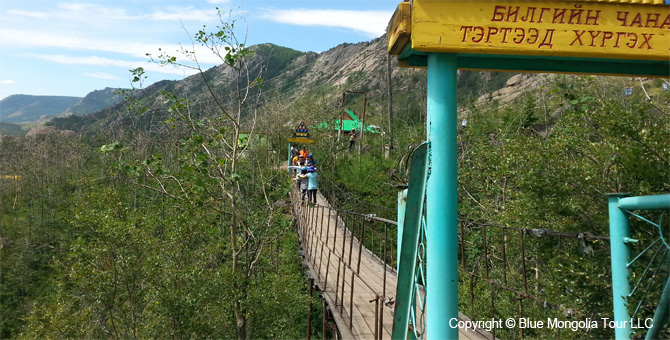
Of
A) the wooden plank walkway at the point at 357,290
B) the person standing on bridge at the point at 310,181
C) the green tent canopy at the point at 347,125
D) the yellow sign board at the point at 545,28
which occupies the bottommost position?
A: the wooden plank walkway at the point at 357,290

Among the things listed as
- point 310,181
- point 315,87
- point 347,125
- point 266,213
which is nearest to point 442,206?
point 266,213

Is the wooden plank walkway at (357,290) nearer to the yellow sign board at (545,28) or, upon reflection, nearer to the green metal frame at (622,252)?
the green metal frame at (622,252)

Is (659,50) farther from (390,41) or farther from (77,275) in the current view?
(77,275)

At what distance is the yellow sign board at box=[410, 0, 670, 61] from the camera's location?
162cm

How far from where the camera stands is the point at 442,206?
1579mm

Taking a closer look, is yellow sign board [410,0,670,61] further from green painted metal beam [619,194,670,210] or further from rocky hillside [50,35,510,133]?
rocky hillside [50,35,510,133]

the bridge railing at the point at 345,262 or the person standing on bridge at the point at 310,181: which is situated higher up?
the person standing on bridge at the point at 310,181

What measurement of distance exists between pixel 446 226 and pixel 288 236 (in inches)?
477

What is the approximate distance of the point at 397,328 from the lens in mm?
1566

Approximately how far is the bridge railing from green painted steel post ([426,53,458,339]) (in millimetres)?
1345

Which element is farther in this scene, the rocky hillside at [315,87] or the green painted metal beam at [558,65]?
the rocky hillside at [315,87]

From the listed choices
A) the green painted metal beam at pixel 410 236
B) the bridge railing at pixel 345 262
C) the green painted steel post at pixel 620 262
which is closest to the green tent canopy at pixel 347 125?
the bridge railing at pixel 345 262

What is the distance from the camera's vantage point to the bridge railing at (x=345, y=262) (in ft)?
14.7

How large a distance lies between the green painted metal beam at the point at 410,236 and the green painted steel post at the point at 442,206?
3 cm
